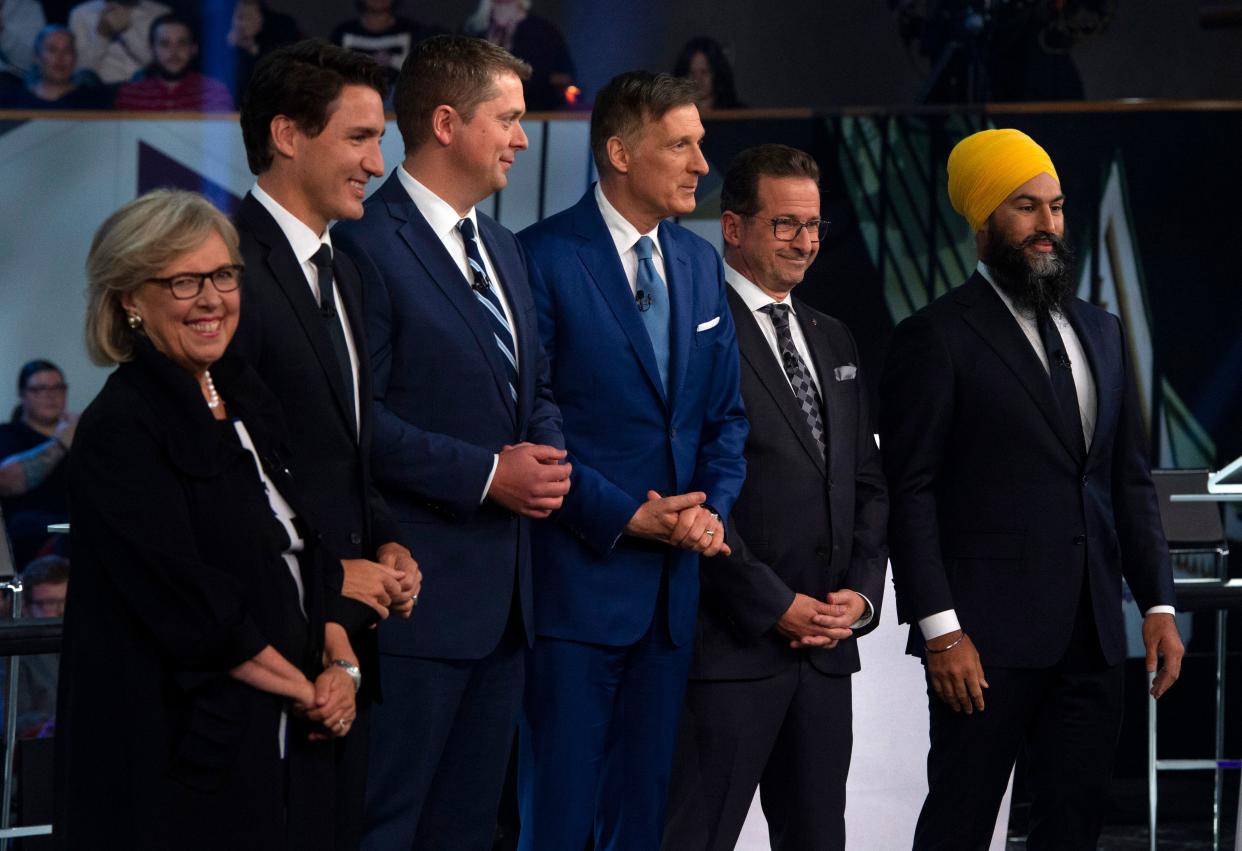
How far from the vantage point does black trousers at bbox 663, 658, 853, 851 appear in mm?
3057

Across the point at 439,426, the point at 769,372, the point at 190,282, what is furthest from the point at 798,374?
the point at 190,282

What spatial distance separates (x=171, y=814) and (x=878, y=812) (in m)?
2.07

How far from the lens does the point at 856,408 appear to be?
3.27 meters

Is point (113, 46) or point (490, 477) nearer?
point (490, 477)

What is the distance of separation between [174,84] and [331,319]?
15.2 feet

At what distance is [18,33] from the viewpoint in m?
6.75

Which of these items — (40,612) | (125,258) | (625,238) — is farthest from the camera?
(40,612)

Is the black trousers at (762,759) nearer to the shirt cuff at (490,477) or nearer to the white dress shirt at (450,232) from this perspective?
the shirt cuff at (490,477)

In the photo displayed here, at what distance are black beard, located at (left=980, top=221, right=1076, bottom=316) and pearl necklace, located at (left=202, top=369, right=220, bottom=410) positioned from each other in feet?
5.64

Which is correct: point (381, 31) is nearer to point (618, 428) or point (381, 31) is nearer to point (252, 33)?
point (252, 33)

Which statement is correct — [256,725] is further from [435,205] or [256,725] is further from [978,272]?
[978,272]

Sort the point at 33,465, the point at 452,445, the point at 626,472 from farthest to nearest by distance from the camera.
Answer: the point at 33,465 < the point at 626,472 < the point at 452,445

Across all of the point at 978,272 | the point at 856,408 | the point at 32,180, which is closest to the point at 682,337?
the point at 856,408

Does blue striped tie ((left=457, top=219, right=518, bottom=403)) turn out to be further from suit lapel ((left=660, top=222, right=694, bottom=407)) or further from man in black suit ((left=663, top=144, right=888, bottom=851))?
man in black suit ((left=663, top=144, right=888, bottom=851))
